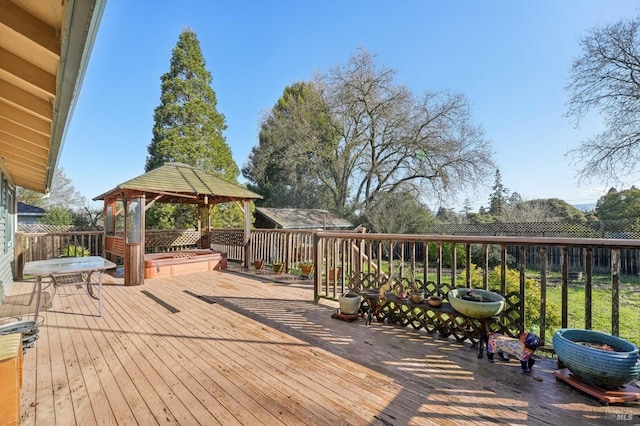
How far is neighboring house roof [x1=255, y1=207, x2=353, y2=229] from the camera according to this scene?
14.2 meters

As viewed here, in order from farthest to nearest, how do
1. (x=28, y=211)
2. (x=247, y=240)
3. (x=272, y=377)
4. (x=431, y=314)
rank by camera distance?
(x=28, y=211) < (x=247, y=240) < (x=431, y=314) < (x=272, y=377)

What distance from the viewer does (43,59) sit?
184 centimetres

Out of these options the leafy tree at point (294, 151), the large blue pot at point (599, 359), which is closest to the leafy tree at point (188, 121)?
the leafy tree at point (294, 151)

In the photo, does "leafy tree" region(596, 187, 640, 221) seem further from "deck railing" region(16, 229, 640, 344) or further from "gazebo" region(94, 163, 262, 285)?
"gazebo" region(94, 163, 262, 285)

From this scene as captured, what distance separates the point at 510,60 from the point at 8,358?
14.0 meters

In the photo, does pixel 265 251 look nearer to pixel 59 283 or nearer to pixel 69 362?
pixel 59 283

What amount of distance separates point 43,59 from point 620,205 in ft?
70.2

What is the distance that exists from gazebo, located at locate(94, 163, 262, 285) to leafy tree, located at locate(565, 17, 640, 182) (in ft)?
40.1

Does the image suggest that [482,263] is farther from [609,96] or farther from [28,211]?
[28,211]

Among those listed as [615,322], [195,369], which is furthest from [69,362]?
[615,322]

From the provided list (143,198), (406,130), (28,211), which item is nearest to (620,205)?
(406,130)

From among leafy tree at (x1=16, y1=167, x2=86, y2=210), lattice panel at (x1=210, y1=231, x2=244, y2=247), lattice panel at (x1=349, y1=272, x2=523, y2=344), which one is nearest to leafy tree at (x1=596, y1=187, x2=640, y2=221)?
lattice panel at (x1=349, y1=272, x2=523, y2=344)

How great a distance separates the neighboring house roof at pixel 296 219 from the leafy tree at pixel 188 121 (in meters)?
1.41

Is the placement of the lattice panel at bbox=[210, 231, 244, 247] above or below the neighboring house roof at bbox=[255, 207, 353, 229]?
below
